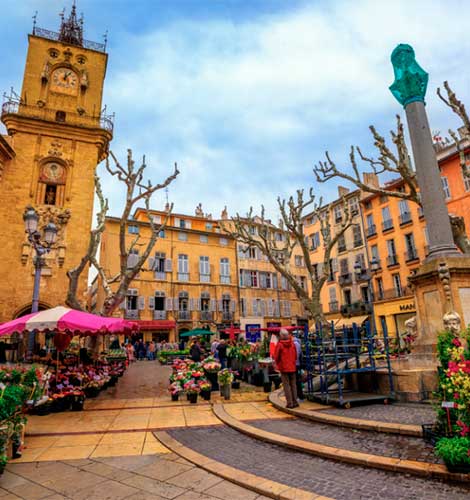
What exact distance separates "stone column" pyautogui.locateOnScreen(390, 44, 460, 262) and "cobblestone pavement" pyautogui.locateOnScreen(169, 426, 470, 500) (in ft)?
18.0

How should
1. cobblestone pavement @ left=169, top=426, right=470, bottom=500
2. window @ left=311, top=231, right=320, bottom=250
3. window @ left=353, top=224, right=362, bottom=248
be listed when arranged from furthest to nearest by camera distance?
window @ left=311, top=231, right=320, bottom=250 → window @ left=353, top=224, right=362, bottom=248 → cobblestone pavement @ left=169, top=426, right=470, bottom=500

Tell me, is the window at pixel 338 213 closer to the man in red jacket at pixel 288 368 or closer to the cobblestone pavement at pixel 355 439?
the man in red jacket at pixel 288 368

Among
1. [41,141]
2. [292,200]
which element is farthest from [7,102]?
[292,200]

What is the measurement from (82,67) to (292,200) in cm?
1718

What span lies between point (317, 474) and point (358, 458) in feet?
1.80

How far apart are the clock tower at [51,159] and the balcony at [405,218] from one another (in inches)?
847

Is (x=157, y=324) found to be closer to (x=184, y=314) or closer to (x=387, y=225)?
(x=184, y=314)

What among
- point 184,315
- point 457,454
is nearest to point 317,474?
point 457,454

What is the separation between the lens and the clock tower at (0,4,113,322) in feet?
62.4

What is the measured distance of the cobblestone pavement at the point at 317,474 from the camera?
11.1ft

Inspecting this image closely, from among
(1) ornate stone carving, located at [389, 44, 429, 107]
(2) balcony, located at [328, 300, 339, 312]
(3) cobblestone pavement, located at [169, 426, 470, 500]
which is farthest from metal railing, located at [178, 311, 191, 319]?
(3) cobblestone pavement, located at [169, 426, 470, 500]

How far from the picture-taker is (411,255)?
26344mm

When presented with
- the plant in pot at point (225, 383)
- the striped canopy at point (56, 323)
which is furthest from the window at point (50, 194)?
the plant in pot at point (225, 383)

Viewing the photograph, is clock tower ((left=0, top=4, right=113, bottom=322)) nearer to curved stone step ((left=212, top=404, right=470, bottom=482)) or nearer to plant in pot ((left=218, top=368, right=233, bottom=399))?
plant in pot ((left=218, top=368, right=233, bottom=399))
